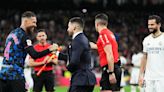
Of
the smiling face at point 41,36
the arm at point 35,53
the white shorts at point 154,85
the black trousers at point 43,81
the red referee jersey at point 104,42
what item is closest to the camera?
the arm at point 35,53

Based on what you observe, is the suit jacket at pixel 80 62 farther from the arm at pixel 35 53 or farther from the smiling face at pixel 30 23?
the smiling face at pixel 30 23

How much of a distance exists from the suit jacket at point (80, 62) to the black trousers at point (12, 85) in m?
0.92

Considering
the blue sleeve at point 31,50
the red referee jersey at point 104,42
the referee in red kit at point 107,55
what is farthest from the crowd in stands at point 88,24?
the blue sleeve at point 31,50

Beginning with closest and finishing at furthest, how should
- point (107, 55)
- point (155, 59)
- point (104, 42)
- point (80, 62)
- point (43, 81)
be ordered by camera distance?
point (80, 62) → point (155, 59) → point (107, 55) → point (104, 42) → point (43, 81)

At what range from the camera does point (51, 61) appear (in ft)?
46.6

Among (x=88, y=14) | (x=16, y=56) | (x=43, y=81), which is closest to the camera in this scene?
(x=16, y=56)

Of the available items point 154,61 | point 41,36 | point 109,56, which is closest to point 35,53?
point 109,56

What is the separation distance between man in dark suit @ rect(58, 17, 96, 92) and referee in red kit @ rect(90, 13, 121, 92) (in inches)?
41.6

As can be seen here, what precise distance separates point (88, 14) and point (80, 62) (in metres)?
29.1

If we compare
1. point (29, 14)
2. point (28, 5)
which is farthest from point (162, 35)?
point (28, 5)

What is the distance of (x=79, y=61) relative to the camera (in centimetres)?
998

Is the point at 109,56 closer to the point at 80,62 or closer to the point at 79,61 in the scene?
the point at 80,62

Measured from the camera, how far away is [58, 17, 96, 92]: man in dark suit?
32.7 ft

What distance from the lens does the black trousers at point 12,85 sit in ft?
32.6
